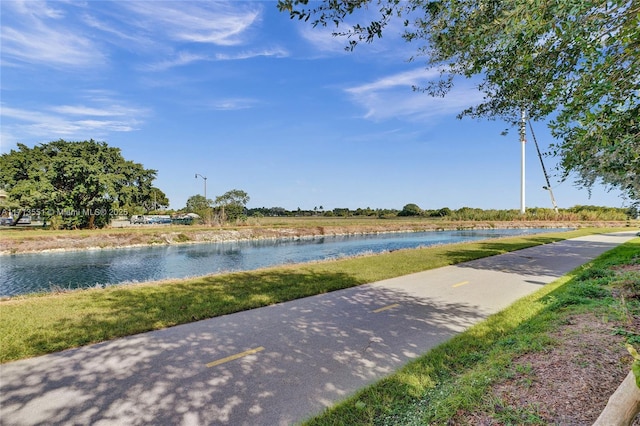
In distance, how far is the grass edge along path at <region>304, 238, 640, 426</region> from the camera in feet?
11.8

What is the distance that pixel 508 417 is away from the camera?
3.30 m

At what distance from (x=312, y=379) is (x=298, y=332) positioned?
6.22 feet

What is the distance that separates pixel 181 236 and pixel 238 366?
3406cm

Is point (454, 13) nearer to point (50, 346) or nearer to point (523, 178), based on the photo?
point (50, 346)

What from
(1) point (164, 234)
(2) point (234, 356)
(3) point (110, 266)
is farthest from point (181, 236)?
(2) point (234, 356)

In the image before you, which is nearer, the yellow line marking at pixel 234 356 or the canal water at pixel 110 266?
the yellow line marking at pixel 234 356

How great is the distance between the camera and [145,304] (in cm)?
848

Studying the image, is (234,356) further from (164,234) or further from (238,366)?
(164,234)

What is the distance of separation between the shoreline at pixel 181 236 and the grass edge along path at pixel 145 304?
2258cm

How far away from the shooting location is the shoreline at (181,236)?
27.0 metres

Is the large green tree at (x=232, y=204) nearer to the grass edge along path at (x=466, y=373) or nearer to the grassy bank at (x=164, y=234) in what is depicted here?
the grassy bank at (x=164, y=234)

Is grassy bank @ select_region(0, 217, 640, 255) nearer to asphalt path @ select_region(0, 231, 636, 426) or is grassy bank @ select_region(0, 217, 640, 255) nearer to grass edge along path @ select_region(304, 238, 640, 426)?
grass edge along path @ select_region(304, 238, 640, 426)

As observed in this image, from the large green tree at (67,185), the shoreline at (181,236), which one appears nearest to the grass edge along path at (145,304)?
the shoreline at (181,236)

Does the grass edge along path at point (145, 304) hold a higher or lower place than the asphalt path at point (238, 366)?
higher
